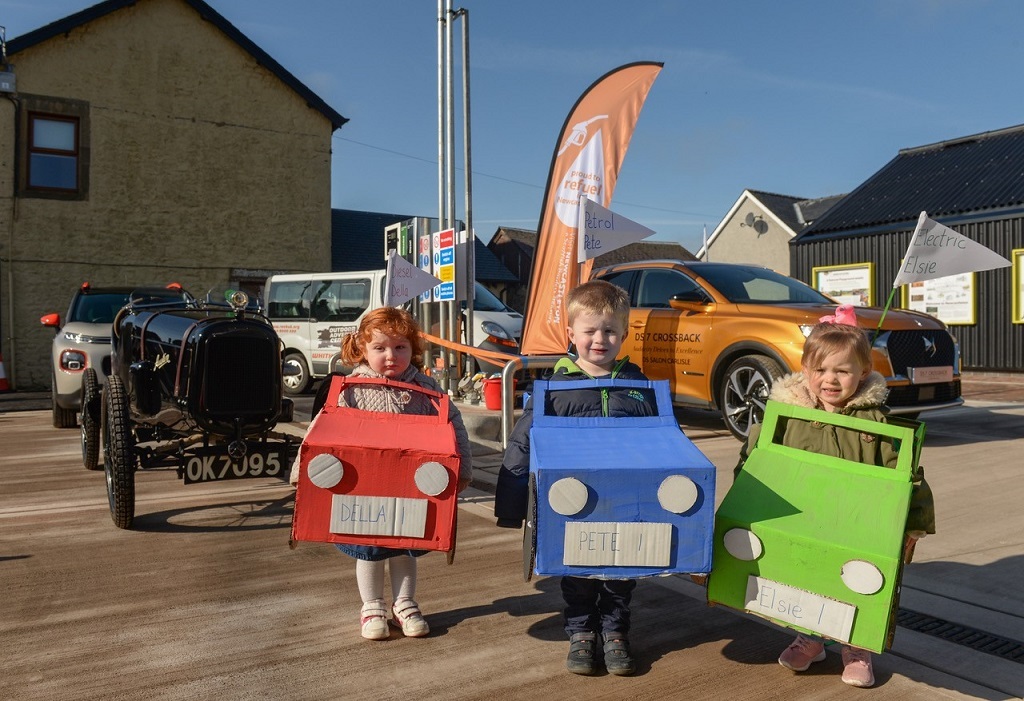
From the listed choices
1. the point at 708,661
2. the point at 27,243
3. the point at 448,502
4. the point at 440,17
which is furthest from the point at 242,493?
the point at 27,243

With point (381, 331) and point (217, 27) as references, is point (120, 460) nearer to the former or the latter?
point (381, 331)

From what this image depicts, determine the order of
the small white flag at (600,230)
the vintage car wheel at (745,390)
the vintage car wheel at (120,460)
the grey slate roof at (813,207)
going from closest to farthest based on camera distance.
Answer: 1. the vintage car wheel at (120,460)
2. the vintage car wheel at (745,390)
3. the small white flag at (600,230)
4. the grey slate roof at (813,207)

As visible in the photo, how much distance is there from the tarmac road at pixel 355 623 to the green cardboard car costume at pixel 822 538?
35 cm

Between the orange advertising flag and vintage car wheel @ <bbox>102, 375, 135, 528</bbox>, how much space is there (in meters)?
4.98

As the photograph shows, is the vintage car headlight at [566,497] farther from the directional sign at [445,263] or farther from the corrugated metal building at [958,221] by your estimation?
the corrugated metal building at [958,221]

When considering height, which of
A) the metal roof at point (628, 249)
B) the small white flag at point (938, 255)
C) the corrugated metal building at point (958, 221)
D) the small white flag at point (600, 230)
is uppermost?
the metal roof at point (628, 249)

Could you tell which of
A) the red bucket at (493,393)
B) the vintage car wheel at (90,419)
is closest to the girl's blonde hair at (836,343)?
the red bucket at (493,393)

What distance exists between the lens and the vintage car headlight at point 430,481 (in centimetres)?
281

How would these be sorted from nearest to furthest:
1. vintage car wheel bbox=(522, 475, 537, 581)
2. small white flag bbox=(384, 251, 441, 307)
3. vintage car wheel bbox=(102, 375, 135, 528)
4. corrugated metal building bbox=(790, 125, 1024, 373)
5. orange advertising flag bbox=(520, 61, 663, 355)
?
vintage car wheel bbox=(522, 475, 537, 581), vintage car wheel bbox=(102, 375, 135, 528), orange advertising flag bbox=(520, 61, 663, 355), small white flag bbox=(384, 251, 441, 307), corrugated metal building bbox=(790, 125, 1024, 373)

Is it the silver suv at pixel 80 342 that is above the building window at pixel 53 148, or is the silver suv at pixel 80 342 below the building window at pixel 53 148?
below

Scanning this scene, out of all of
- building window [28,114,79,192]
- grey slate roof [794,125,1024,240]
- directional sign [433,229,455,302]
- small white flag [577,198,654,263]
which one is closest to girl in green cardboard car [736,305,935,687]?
small white flag [577,198,654,263]

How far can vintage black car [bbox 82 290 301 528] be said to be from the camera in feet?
16.1

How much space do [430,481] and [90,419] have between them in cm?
483

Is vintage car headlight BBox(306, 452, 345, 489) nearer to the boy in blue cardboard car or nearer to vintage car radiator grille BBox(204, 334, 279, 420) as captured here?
the boy in blue cardboard car
